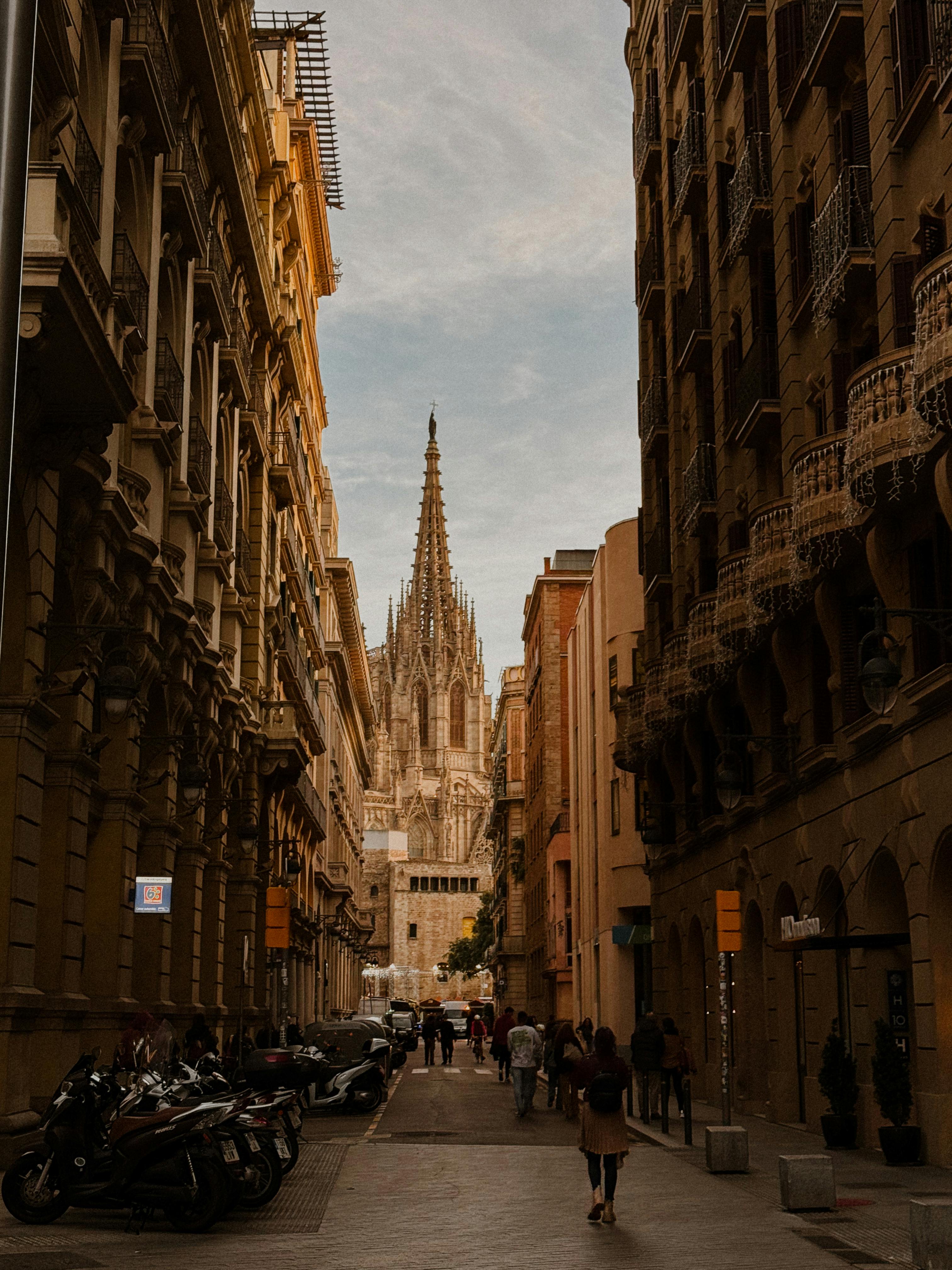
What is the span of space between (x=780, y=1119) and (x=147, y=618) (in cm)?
1210

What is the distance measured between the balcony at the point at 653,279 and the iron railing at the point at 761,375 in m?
11.8

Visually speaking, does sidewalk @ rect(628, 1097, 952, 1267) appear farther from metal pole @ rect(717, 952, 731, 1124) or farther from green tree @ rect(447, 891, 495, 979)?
green tree @ rect(447, 891, 495, 979)

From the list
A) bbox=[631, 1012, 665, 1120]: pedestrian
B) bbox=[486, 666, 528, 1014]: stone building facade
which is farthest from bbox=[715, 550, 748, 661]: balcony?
bbox=[486, 666, 528, 1014]: stone building facade

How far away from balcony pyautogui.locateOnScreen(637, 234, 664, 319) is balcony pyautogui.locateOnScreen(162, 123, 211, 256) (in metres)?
13.0

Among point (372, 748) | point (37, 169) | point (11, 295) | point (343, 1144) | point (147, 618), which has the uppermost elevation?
point (372, 748)

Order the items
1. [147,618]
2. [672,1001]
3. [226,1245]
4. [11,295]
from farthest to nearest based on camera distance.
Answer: [672,1001] < [147,618] < [226,1245] < [11,295]

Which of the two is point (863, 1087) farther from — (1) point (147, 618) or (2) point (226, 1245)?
(1) point (147, 618)

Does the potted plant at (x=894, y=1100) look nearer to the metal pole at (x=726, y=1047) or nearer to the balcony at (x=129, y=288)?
the metal pole at (x=726, y=1047)

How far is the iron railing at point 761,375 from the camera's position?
1035 inches

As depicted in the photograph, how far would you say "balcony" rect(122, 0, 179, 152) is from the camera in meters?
21.6

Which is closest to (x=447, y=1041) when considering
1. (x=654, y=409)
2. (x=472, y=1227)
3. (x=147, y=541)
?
(x=654, y=409)

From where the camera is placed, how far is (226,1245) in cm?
1297

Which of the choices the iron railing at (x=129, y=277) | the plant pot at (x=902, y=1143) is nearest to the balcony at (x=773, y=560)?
the plant pot at (x=902, y=1143)

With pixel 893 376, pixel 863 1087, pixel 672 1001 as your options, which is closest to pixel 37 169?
pixel 893 376
